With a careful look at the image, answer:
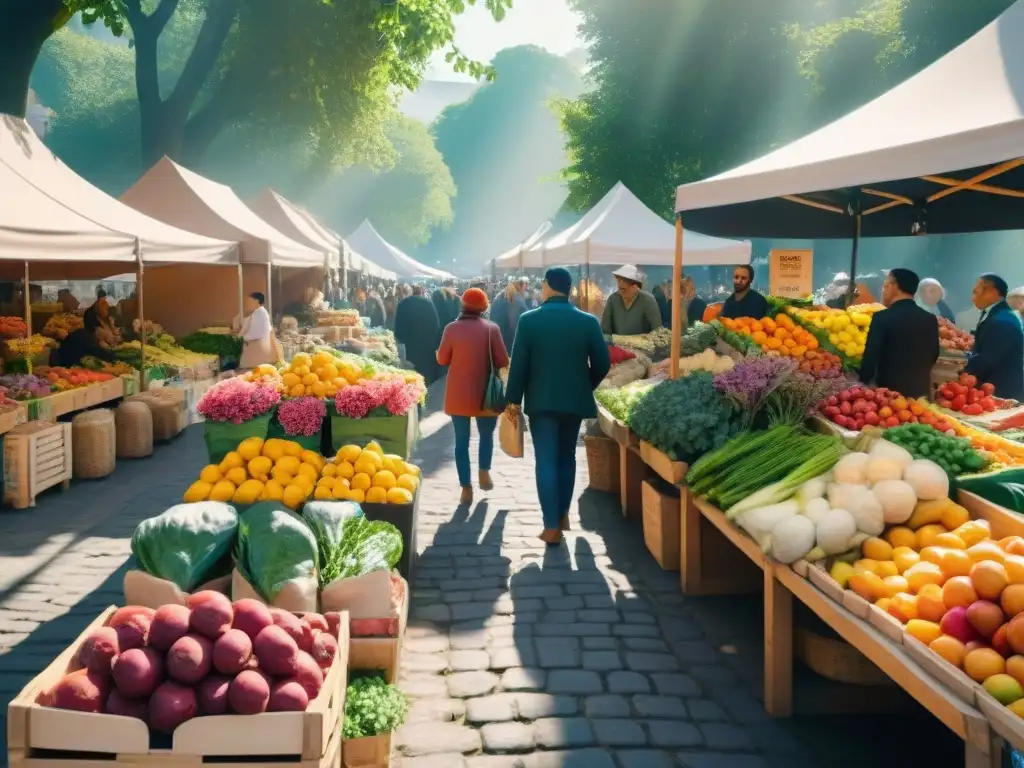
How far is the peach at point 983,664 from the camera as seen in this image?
3064 mm

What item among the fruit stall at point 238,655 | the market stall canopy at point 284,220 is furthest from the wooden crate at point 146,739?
the market stall canopy at point 284,220

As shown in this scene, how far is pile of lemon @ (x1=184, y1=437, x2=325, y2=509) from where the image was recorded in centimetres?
539

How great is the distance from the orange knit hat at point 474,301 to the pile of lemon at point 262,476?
2610 millimetres

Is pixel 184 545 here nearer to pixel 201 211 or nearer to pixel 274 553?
pixel 274 553

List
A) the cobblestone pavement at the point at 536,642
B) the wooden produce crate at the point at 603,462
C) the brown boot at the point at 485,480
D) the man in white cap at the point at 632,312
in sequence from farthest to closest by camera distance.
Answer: the man in white cap at the point at 632,312 < the wooden produce crate at the point at 603,462 < the brown boot at the point at 485,480 < the cobblestone pavement at the point at 536,642

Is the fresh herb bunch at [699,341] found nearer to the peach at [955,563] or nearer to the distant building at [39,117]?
the peach at [955,563]

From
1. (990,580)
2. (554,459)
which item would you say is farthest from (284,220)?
(990,580)

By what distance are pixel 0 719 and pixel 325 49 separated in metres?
22.8

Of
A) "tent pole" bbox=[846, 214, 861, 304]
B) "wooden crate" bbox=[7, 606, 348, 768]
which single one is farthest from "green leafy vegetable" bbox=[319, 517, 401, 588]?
"tent pole" bbox=[846, 214, 861, 304]

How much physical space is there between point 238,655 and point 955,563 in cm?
280

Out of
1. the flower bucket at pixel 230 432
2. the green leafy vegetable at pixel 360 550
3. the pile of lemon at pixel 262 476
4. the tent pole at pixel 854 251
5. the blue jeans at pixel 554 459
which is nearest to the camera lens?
the green leafy vegetable at pixel 360 550

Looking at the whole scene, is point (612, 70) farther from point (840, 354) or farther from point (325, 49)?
point (840, 354)

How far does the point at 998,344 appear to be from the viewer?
8.00 m

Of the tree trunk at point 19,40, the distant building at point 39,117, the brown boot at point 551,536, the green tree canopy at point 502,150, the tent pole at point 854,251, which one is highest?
the green tree canopy at point 502,150
